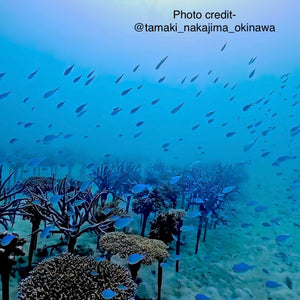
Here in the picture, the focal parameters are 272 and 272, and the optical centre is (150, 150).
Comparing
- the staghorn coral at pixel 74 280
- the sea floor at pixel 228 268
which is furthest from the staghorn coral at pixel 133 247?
the sea floor at pixel 228 268

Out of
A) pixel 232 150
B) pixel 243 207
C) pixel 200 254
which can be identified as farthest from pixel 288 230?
pixel 232 150

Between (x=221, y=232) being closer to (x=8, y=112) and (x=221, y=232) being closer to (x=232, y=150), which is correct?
(x=232, y=150)

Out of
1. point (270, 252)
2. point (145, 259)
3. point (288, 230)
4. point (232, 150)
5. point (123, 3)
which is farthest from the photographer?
point (232, 150)

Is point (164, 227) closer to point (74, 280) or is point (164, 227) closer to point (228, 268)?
point (228, 268)

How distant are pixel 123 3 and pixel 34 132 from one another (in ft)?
273

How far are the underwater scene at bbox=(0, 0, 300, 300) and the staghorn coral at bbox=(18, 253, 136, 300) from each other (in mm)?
21

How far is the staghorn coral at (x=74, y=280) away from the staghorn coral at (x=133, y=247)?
72 centimetres

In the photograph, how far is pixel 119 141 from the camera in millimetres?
114562

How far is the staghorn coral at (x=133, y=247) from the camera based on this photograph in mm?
5352

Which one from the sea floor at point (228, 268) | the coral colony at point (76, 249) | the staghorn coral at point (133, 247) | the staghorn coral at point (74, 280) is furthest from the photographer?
the sea floor at point (228, 268)

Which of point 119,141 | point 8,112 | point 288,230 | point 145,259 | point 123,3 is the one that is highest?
point 123,3

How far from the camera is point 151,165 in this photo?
2494cm

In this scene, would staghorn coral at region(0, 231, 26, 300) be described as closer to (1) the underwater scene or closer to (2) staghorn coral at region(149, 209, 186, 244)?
(1) the underwater scene

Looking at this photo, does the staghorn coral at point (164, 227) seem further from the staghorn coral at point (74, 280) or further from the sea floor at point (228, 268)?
the staghorn coral at point (74, 280)
